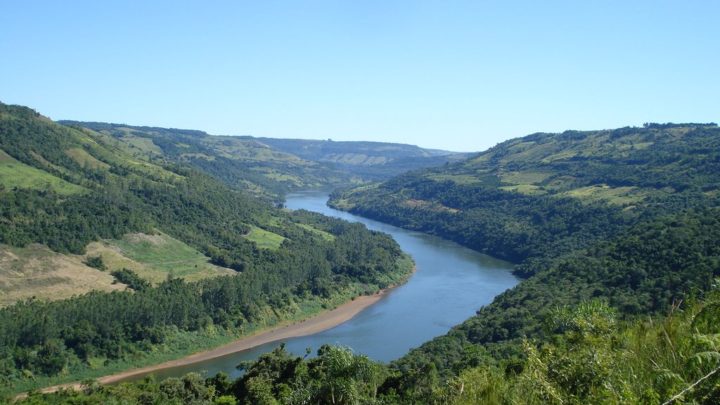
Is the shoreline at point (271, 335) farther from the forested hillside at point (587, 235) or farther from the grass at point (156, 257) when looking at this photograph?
the forested hillside at point (587, 235)

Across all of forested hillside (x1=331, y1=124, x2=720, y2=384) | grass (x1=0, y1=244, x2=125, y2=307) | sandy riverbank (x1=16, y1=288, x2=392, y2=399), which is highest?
forested hillside (x1=331, y1=124, x2=720, y2=384)

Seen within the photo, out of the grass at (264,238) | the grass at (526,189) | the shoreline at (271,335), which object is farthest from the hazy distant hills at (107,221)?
the grass at (526,189)

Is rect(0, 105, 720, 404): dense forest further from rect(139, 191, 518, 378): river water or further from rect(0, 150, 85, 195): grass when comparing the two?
rect(139, 191, 518, 378): river water

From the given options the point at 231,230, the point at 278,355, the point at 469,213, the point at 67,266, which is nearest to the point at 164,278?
the point at 67,266

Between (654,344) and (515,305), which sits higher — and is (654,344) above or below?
above

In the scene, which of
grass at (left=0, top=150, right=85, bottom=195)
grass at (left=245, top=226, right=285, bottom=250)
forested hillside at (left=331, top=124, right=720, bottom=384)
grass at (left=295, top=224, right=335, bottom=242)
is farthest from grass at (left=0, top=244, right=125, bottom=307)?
grass at (left=295, top=224, right=335, bottom=242)

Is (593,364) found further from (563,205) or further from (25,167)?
(563,205)

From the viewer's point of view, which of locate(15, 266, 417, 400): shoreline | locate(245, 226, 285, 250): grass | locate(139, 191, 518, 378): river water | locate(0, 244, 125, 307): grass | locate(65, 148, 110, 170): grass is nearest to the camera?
locate(15, 266, 417, 400): shoreline

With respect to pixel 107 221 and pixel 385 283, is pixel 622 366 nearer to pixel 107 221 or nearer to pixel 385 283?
pixel 385 283
